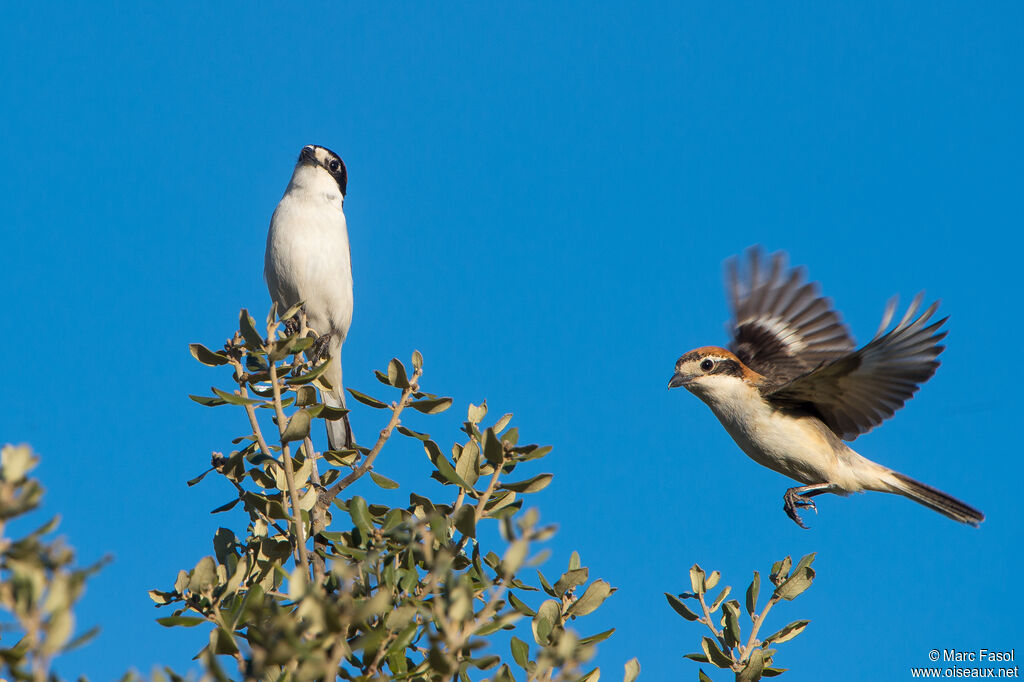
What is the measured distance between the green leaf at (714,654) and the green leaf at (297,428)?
5.20 feet

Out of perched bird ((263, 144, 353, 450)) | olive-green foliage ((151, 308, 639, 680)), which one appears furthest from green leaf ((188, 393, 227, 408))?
perched bird ((263, 144, 353, 450))

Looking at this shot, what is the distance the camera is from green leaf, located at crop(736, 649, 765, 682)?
10.5ft

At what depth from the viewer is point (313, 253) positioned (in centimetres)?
702

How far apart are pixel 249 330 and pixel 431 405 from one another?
673mm

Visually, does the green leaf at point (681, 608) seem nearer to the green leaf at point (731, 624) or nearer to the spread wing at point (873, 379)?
the green leaf at point (731, 624)

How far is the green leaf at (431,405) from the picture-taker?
3.27 metres

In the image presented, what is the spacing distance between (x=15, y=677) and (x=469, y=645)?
91cm

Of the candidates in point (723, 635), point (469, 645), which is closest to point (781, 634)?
point (723, 635)

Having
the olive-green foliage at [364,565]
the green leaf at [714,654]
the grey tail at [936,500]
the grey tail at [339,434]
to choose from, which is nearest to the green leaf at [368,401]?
the olive-green foliage at [364,565]

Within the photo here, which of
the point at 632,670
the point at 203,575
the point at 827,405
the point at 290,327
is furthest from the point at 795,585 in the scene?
the point at 827,405

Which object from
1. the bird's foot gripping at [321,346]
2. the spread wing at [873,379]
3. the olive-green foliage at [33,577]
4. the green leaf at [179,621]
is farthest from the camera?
the bird's foot gripping at [321,346]

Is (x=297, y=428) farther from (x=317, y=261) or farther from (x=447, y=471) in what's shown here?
(x=317, y=261)

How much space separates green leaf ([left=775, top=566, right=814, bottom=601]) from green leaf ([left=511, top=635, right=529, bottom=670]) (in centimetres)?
122

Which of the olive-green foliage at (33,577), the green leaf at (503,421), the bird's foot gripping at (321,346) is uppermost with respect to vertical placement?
the bird's foot gripping at (321,346)
